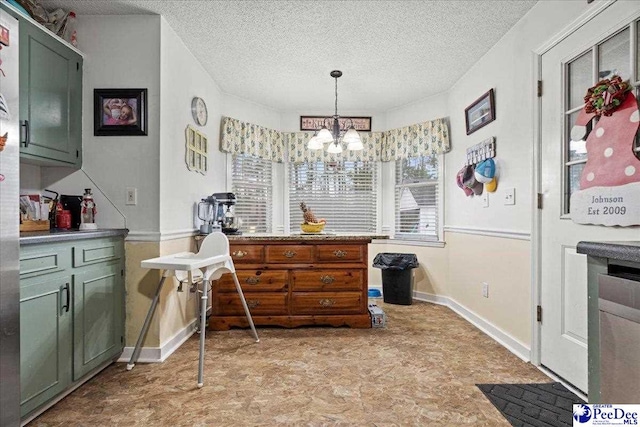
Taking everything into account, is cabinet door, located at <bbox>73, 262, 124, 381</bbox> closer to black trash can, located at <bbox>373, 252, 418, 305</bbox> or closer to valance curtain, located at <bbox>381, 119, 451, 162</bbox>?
black trash can, located at <bbox>373, 252, 418, 305</bbox>

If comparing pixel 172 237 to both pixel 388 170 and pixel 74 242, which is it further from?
pixel 388 170

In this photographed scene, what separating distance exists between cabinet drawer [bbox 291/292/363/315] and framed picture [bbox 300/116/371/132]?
2.43 m

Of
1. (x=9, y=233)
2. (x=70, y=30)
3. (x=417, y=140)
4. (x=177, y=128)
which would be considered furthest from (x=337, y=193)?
Result: (x=9, y=233)

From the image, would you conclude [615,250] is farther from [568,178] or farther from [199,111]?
[199,111]

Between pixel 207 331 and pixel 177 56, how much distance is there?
2431 millimetres

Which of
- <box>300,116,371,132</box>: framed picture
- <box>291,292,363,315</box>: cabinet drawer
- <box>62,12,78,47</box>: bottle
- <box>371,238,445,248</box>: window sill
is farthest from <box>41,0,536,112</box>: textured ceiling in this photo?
<box>291,292,363,315</box>: cabinet drawer

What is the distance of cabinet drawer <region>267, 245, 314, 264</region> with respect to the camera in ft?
10.1

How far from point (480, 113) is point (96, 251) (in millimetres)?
3418

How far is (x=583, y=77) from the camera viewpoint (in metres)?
1.96

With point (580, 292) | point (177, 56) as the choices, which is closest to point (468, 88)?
point (580, 292)

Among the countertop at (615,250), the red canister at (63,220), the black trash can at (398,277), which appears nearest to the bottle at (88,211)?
the red canister at (63,220)

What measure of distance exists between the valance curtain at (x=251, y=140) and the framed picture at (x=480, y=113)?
2.39m

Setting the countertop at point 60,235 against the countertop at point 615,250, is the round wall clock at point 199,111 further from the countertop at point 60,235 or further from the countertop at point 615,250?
the countertop at point 615,250

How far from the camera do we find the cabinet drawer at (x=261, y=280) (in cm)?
305
